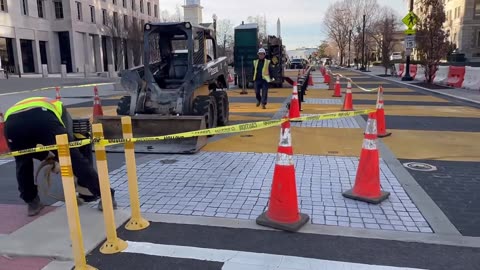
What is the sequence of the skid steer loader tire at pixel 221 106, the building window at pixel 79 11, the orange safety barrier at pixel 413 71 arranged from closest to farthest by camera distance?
the skid steer loader tire at pixel 221 106, the orange safety barrier at pixel 413 71, the building window at pixel 79 11

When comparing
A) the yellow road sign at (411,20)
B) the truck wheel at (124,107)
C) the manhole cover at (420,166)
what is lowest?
the manhole cover at (420,166)

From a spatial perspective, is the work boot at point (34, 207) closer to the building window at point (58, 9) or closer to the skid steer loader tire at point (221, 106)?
the skid steer loader tire at point (221, 106)

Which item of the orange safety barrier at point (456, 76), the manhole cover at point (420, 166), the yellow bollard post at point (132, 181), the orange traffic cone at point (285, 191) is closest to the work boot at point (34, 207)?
the yellow bollard post at point (132, 181)

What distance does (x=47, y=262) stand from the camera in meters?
3.57

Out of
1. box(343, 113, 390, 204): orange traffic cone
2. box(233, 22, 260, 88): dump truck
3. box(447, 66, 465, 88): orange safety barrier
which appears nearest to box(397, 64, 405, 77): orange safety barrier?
box(447, 66, 465, 88): orange safety barrier

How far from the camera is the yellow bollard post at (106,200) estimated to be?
354 centimetres

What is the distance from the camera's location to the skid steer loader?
25.4 ft

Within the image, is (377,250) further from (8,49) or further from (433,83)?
(8,49)

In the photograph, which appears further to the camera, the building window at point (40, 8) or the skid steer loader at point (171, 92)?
the building window at point (40, 8)

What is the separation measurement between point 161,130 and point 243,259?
4.65m

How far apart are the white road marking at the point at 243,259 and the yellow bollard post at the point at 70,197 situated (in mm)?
504

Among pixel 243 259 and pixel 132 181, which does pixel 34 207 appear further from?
pixel 243 259

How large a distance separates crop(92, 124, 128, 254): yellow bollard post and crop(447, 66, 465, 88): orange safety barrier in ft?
68.4

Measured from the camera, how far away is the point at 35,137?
4125 mm
